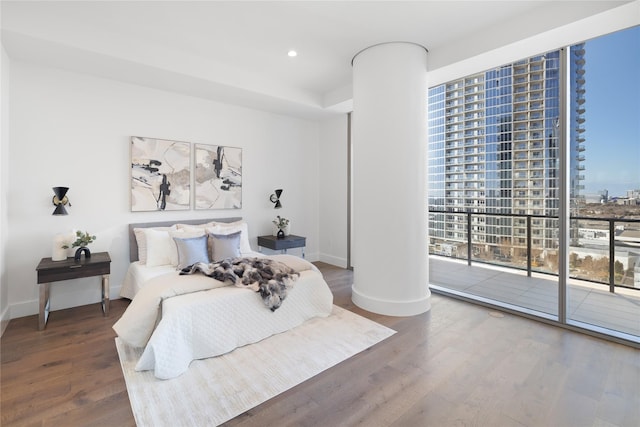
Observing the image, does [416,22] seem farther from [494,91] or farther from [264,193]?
[264,193]

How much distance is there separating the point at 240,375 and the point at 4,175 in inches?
122

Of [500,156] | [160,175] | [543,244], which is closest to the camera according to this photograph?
[543,244]

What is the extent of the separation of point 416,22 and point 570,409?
3.35 meters

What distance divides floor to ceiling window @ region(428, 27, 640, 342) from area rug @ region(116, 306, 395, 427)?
1.96m

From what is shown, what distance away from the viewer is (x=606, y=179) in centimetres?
276

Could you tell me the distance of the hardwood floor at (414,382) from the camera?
1787mm

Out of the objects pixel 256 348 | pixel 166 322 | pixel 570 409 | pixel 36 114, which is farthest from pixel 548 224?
pixel 36 114

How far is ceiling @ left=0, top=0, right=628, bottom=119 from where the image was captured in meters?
2.67

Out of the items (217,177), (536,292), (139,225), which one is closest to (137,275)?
(139,225)

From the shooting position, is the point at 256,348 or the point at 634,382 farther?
the point at 256,348

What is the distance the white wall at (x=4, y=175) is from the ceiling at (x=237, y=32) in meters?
0.27

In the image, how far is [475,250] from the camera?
4.31 meters

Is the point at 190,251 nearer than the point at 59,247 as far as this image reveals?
No

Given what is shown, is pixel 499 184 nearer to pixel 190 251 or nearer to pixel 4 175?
pixel 190 251
